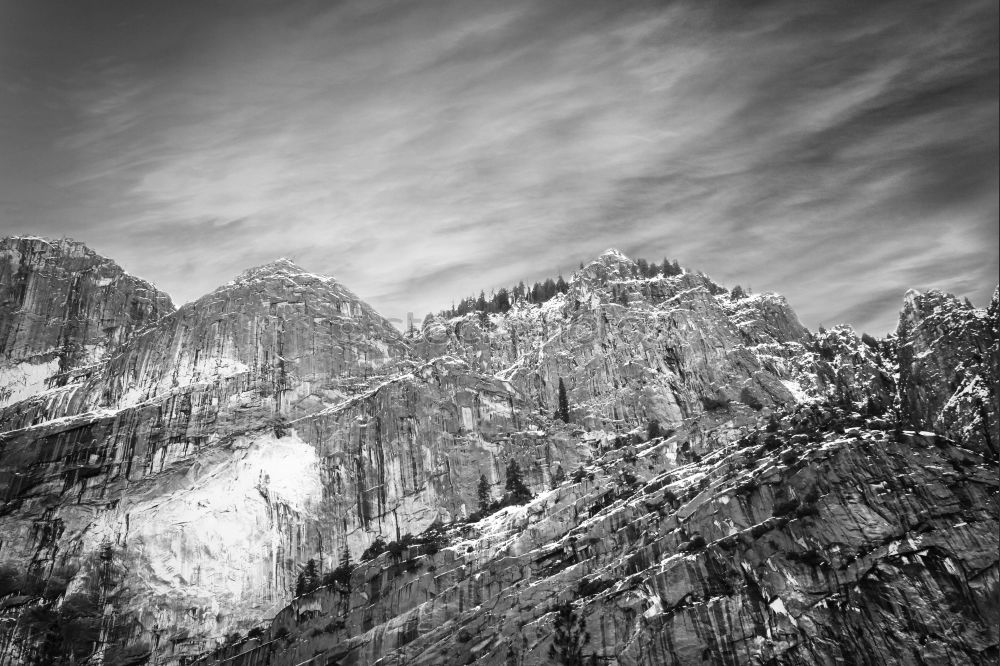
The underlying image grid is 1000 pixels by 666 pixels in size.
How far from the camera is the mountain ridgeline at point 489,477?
100875 millimetres

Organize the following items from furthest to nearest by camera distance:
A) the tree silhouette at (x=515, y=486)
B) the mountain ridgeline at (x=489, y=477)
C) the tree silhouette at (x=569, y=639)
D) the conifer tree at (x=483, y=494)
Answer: the conifer tree at (x=483, y=494), the tree silhouette at (x=515, y=486), the tree silhouette at (x=569, y=639), the mountain ridgeline at (x=489, y=477)

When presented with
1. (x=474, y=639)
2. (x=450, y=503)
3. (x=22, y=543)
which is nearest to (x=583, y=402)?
(x=450, y=503)

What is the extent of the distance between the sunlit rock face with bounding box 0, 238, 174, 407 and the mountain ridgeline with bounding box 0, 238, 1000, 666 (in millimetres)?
563

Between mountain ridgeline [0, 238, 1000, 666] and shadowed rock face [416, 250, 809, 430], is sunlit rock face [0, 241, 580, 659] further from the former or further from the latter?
shadowed rock face [416, 250, 809, 430]

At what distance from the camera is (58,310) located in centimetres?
18188

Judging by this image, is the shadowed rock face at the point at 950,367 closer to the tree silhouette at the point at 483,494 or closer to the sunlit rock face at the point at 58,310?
the tree silhouette at the point at 483,494

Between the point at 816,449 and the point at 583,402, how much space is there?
5517 centimetres

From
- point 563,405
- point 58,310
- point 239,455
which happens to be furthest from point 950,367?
point 58,310

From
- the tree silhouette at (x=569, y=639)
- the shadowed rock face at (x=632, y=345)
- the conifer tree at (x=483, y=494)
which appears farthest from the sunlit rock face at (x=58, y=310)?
the tree silhouette at (x=569, y=639)

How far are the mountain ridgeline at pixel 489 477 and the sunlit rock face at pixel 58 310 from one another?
1.85 ft

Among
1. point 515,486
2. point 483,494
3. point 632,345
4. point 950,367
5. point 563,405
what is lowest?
point 483,494

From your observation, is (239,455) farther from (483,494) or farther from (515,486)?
(515,486)

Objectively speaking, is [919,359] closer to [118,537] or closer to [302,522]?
[302,522]

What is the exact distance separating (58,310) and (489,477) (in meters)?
95.3
